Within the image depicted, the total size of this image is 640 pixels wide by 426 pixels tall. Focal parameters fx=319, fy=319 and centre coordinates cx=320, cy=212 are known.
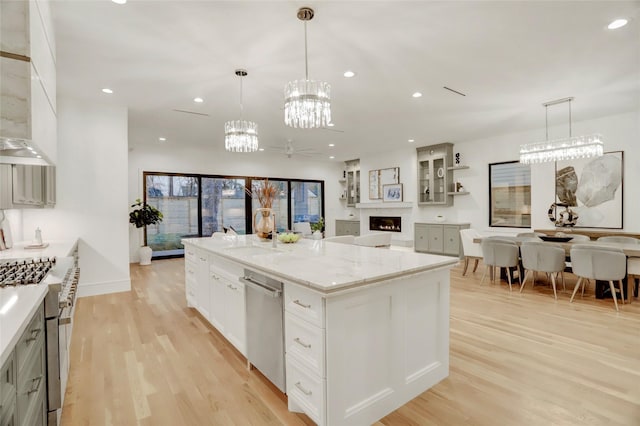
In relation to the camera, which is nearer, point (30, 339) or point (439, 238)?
point (30, 339)

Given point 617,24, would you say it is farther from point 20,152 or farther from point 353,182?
point 353,182

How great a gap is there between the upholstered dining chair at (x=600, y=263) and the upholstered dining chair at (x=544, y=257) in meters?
0.17

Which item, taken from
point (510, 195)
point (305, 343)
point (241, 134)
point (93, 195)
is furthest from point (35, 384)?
point (510, 195)

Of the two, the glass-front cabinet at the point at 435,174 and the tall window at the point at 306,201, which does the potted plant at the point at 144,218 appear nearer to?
the tall window at the point at 306,201

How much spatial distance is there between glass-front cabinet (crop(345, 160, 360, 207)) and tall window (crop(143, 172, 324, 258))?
2216 millimetres

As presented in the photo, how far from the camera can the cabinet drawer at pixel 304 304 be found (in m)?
1.72

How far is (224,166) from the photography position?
893 cm

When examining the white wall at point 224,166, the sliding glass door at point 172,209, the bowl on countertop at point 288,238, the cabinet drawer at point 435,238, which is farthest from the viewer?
the sliding glass door at point 172,209

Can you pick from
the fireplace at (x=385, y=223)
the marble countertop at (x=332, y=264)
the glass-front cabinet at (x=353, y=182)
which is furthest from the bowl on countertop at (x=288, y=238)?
the glass-front cabinet at (x=353, y=182)

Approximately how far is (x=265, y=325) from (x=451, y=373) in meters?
1.48

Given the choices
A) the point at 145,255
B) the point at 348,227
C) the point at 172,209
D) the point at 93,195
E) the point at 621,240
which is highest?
the point at 93,195

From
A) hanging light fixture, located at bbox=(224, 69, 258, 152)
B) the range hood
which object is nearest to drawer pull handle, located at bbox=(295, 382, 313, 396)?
the range hood

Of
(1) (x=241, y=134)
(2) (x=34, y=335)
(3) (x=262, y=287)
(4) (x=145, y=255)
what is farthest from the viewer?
(4) (x=145, y=255)

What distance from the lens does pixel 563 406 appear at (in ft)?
6.75
